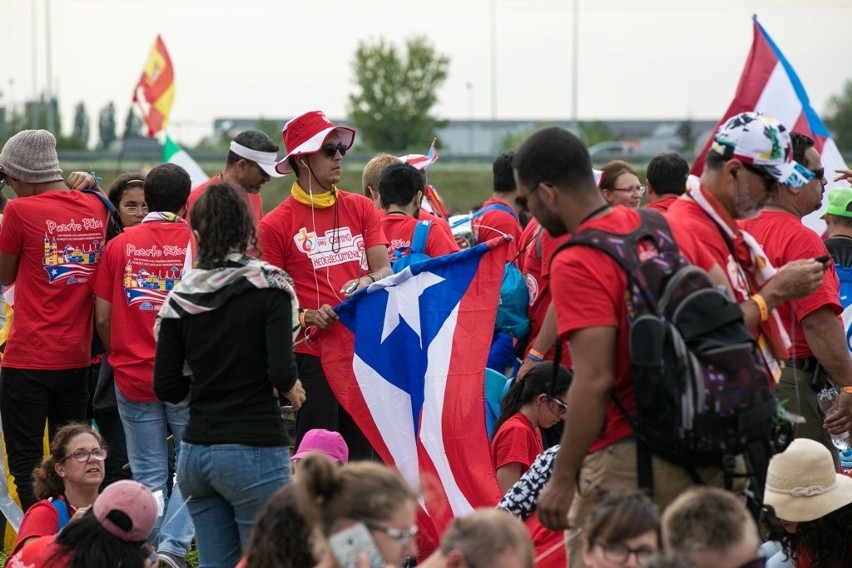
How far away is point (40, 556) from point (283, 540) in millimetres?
1543

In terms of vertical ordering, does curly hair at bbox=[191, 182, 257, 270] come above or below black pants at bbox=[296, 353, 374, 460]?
above

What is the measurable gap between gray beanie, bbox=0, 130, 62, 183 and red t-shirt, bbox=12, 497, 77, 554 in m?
1.95

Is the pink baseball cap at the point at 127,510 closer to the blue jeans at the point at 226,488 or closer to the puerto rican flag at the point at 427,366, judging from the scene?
the blue jeans at the point at 226,488

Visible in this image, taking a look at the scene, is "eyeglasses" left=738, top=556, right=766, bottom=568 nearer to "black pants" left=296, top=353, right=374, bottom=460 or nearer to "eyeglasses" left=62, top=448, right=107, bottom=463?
"black pants" left=296, top=353, right=374, bottom=460

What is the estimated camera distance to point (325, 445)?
6242 mm

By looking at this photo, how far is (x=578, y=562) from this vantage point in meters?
4.30

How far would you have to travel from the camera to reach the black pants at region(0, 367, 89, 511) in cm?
693

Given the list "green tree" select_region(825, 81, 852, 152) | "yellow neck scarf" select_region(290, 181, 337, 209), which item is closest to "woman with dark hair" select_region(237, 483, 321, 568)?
"yellow neck scarf" select_region(290, 181, 337, 209)

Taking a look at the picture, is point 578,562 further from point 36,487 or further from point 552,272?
point 36,487

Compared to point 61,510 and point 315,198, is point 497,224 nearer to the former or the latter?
point 315,198

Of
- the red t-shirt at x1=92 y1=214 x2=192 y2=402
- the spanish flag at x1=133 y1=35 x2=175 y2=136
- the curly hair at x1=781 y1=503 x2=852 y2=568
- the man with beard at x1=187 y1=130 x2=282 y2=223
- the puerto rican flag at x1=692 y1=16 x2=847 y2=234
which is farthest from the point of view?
the spanish flag at x1=133 y1=35 x2=175 y2=136

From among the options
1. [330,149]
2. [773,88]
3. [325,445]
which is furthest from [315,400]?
[773,88]

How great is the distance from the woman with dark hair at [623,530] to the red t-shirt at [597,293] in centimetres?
34

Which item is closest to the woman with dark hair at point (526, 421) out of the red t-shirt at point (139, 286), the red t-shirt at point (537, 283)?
the red t-shirt at point (537, 283)
